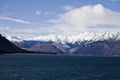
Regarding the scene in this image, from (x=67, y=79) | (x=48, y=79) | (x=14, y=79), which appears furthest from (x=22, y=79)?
(x=67, y=79)

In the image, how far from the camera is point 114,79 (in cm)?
12006

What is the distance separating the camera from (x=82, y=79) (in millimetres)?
119312

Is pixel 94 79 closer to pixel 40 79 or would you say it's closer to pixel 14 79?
pixel 40 79

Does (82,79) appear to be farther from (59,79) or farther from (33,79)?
(33,79)

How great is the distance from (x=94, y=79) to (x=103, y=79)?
12.2 feet

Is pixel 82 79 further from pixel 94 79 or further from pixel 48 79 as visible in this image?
pixel 48 79

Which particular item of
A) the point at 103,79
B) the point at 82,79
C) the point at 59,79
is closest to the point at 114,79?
the point at 103,79

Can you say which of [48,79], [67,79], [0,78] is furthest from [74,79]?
[0,78]

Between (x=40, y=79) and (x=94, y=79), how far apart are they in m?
21.0

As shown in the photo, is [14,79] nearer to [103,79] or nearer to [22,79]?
[22,79]

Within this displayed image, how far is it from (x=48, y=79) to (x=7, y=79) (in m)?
15.8

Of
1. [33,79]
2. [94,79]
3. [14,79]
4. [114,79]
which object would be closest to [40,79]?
[33,79]

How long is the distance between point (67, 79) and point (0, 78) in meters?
25.9

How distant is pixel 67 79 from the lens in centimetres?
11906
